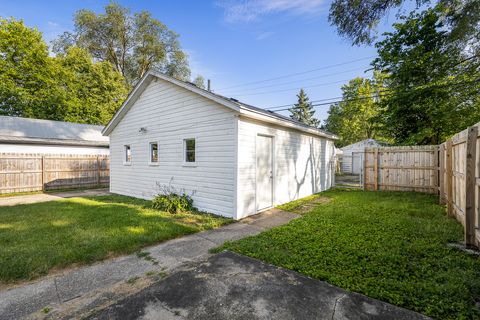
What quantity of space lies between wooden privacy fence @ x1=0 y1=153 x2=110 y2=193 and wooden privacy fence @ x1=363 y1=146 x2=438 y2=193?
15.7m

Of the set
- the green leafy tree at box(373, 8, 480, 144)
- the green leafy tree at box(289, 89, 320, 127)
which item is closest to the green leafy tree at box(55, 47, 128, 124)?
the green leafy tree at box(373, 8, 480, 144)

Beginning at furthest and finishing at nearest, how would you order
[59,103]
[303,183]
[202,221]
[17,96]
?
[59,103]
[17,96]
[303,183]
[202,221]

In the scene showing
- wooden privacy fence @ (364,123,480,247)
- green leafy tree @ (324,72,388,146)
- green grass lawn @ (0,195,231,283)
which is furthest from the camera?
green leafy tree @ (324,72,388,146)

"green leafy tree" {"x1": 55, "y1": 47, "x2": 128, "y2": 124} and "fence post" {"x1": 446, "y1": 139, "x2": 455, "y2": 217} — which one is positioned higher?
"green leafy tree" {"x1": 55, "y1": 47, "x2": 128, "y2": 124}

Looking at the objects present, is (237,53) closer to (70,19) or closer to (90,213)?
(90,213)

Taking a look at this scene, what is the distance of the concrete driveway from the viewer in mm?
2348

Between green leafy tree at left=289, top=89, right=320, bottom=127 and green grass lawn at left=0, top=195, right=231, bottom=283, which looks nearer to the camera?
green grass lawn at left=0, top=195, right=231, bottom=283

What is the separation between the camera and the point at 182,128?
306 inches

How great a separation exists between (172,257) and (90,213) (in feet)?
14.6

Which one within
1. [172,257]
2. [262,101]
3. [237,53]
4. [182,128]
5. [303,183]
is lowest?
[172,257]

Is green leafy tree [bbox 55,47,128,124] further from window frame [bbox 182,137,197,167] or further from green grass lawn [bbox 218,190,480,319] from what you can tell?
green grass lawn [bbox 218,190,480,319]

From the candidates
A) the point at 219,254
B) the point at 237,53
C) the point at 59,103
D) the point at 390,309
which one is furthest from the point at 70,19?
the point at 390,309

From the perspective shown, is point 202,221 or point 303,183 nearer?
point 202,221

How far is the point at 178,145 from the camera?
797 cm
